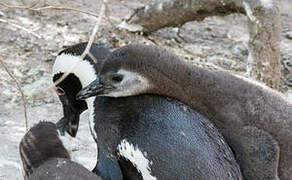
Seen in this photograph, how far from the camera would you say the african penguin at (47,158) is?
2.19 meters

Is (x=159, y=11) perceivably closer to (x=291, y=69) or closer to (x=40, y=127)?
(x=291, y=69)

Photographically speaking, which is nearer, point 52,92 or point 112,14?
point 52,92

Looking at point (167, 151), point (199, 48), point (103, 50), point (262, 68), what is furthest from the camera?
point (199, 48)

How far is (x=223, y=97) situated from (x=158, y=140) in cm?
28

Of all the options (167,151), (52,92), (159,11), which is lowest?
(52,92)

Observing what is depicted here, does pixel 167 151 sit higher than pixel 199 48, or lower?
higher

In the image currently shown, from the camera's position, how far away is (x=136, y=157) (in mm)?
2020

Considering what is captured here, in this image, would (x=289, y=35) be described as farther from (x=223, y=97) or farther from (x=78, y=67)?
(x=223, y=97)

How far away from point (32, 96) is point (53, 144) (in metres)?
0.81

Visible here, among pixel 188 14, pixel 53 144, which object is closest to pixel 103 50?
pixel 53 144

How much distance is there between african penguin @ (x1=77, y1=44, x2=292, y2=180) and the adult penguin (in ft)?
0.15

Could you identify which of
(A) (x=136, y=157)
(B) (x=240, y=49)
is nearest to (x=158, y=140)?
(A) (x=136, y=157)

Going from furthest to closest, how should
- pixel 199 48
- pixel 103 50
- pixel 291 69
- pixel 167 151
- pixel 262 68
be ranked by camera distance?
pixel 199 48 → pixel 291 69 → pixel 262 68 → pixel 103 50 → pixel 167 151

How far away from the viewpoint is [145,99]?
210 cm
